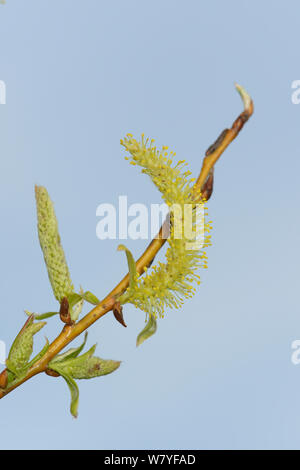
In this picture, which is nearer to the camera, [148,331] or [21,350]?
[21,350]

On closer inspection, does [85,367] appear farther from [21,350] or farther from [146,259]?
[146,259]

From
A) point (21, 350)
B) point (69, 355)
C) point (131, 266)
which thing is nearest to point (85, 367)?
point (69, 355)

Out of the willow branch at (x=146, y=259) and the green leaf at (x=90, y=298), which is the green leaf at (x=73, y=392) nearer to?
the willow branch at (x=146, y=259)

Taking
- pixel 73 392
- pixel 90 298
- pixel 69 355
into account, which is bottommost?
pixel 73 392

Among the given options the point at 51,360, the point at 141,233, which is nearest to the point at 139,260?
the point at 141,233

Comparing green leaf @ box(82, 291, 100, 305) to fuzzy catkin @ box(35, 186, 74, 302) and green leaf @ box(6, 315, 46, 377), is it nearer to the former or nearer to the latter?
fuzzy catkin @ box(35, 186, 74, 302)
